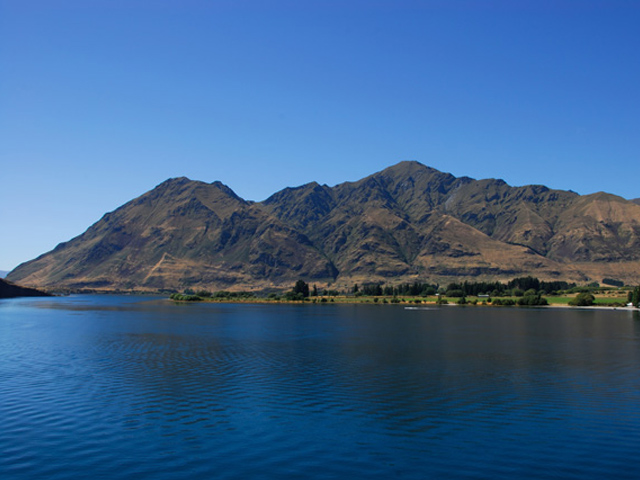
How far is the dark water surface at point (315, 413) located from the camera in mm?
27516

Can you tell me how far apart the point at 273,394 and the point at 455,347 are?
4721 centimetres

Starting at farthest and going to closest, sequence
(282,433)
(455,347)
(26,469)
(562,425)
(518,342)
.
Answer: (518,342) → (455,347) → (562,425) → (282,433) → (26,469)

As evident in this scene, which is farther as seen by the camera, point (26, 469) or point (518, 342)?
point (518, 342)

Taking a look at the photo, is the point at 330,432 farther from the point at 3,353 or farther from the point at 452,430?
the point at 3,353

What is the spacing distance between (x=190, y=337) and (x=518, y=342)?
61630 millimetres

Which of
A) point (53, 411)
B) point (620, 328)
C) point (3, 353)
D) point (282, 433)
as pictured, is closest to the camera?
point (282, 433)

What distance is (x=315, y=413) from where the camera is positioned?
38.4m

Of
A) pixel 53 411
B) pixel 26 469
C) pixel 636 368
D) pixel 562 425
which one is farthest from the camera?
pixel 636 368

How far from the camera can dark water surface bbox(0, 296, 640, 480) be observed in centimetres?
2752

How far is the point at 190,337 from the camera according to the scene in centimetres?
9600

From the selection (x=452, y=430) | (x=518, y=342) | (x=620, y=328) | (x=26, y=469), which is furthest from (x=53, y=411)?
(x=620, y=328)

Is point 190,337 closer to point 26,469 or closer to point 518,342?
point 518,342

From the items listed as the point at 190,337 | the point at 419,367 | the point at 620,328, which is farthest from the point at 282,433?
the point at 620,328

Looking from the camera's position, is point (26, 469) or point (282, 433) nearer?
point (26, 469)
